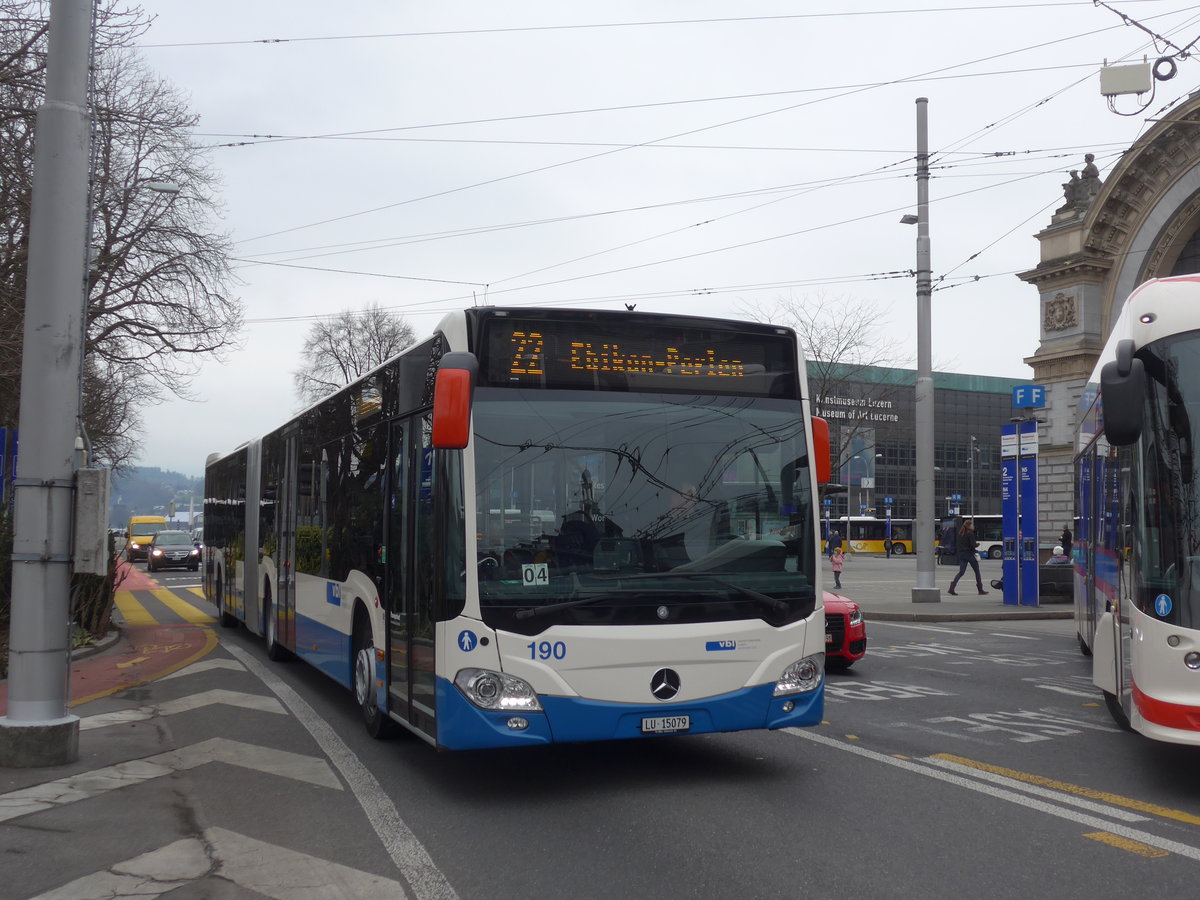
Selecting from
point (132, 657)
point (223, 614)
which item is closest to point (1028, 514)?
point (223, 614)

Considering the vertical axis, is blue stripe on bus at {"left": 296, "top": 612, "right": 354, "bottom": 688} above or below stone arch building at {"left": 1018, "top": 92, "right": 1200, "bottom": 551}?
below

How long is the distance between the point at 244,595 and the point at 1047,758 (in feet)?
37.8

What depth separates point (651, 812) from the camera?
649cm

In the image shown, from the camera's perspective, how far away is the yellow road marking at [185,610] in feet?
68.6

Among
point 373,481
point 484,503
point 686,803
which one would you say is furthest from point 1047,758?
point 373,481

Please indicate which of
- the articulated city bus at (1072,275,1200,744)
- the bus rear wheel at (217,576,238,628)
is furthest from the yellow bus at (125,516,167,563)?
the articulated city bus at (1072,275,1200,744)

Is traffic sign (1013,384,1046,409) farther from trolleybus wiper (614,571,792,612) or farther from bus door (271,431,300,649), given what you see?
trolleybus wiper (614,571,792,612)

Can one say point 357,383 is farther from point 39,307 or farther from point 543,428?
point 543,428

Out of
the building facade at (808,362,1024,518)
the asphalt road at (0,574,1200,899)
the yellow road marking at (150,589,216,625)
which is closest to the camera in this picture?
the asphalt road at (0,574,1200,899)

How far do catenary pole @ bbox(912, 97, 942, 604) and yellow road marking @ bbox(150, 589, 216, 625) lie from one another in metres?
13.7

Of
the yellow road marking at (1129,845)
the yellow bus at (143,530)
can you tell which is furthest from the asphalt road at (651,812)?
the yellow bus at (143,530)

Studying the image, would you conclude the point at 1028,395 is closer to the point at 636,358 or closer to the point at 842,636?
the point at 842,636

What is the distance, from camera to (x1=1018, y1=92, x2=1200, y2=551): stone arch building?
37.2 metres

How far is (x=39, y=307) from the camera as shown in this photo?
7.90 metres
